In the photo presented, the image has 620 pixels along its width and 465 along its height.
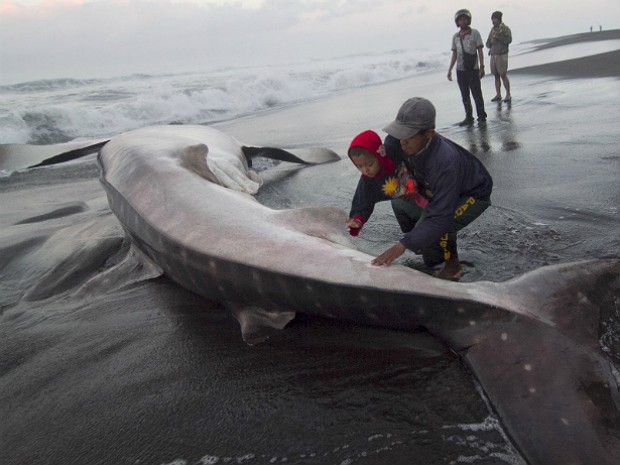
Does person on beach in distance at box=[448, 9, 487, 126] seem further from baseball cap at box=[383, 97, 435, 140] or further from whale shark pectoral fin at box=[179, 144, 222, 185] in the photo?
baseball cap at box=[383, 97, 435, 140]

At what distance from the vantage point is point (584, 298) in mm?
2291

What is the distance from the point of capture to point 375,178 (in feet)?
11.2

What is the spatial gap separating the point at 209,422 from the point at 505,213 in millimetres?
2959

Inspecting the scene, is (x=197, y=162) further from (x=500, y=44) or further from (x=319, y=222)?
(x=500, y=44)

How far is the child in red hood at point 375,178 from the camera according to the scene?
3.14 m

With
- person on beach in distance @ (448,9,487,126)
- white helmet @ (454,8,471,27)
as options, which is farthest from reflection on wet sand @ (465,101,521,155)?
white helmet @ (454,8,471,27)

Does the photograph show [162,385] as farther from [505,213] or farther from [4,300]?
[505,213]

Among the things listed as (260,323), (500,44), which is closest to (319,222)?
Result: (260,323)

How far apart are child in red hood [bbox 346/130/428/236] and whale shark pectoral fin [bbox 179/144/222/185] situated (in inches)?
60.0

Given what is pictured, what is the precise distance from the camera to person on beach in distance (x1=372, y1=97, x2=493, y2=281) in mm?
2828

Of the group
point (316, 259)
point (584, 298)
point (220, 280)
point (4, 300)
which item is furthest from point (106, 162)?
point (584, 298)

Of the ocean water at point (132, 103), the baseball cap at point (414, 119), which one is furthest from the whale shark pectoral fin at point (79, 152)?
the ocean water at point (132, 103)

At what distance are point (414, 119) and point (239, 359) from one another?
166 centimetres

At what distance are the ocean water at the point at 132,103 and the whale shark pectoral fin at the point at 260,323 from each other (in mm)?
12890
